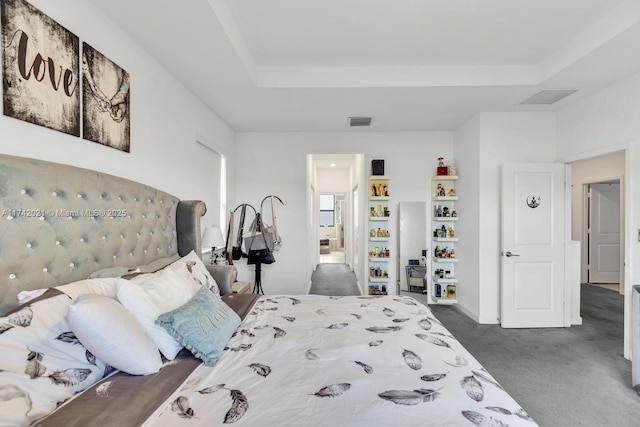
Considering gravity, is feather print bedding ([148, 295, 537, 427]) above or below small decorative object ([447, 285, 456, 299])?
above

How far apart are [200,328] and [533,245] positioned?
375 cm

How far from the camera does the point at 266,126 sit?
409 cm

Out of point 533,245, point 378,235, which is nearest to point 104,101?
point 378,235

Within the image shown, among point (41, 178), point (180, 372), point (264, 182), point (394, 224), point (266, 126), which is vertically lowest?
point (180, 372)

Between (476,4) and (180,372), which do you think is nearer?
(180,372)

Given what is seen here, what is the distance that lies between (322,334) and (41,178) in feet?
4.92

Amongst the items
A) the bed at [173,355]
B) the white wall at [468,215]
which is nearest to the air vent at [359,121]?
the white wall at [468,215]

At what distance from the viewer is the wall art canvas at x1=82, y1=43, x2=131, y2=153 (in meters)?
1.63

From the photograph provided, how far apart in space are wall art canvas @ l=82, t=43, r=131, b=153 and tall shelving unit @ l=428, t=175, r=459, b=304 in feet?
12.2

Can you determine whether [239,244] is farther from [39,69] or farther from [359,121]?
[39,69]

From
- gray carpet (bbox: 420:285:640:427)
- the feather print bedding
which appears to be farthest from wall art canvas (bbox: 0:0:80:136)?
gray carpet (bbox: 420:285:640:427)

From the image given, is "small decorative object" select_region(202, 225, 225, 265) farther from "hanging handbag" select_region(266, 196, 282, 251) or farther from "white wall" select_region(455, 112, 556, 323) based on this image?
"white wall" select_region(455, 112, 556, 323)

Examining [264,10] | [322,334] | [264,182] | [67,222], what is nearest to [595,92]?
[264,10]

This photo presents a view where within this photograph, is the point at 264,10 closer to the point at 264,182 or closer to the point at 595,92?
the point at 264,182
